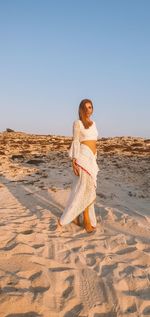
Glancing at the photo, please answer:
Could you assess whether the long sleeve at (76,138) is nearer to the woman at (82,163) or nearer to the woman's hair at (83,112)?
the woman at (82,163)

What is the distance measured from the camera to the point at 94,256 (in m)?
5.30

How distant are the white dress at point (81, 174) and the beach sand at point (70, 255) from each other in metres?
0.45

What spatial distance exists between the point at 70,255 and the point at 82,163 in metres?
1.79

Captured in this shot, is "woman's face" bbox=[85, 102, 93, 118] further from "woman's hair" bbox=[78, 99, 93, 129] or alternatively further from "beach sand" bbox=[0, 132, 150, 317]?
"beach sand" bbox=[0, 132, 150, 317]

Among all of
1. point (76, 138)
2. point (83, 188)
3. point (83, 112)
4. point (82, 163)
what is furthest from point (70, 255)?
point (83, 112)

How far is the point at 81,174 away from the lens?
6.46 metres

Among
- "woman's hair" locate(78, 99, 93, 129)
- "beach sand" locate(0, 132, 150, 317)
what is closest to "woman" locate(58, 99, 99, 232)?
"woman's hair" locate(78, 99, 93, 129)

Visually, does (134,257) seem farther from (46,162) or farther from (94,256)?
(46,162)

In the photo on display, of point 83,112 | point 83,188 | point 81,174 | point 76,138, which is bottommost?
point 83,188

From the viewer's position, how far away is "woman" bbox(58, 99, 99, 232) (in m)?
6.35

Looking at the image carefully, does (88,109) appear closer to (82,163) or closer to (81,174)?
(82,163)

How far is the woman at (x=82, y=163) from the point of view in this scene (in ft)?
20.8

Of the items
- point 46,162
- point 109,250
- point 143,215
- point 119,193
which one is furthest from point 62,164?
point 109,250

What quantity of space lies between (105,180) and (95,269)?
7.49 meters
